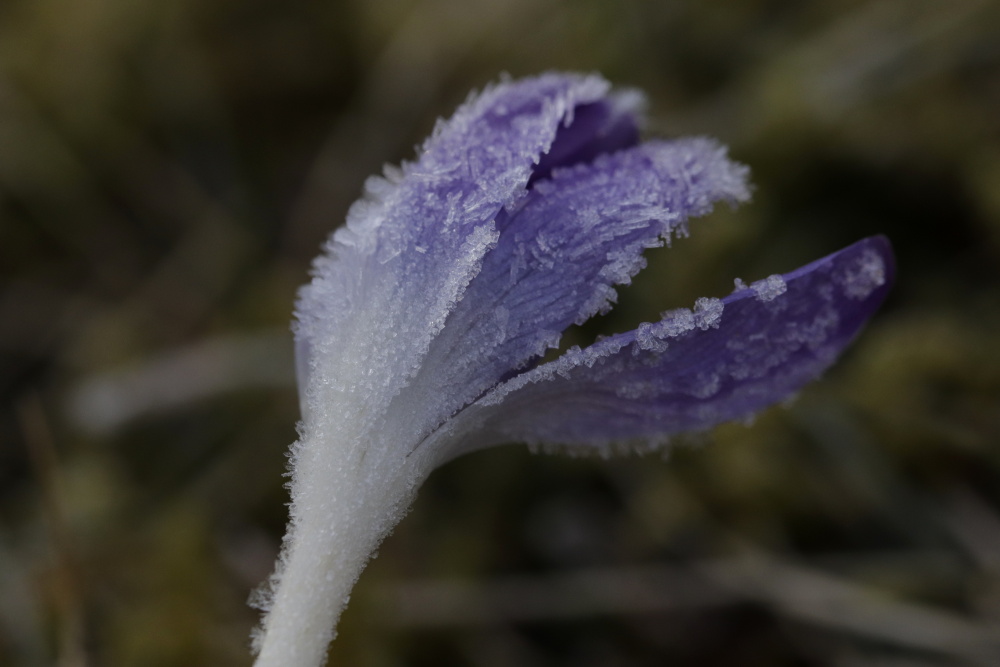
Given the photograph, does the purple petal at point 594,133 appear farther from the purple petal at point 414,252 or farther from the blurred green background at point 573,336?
the blurred green background at point 573,336

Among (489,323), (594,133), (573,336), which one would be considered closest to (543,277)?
(489,323)

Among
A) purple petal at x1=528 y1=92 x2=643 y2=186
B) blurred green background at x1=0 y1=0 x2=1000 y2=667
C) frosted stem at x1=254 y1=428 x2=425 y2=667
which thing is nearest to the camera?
frosted stem at x1=254 y1=428 x2=425 y2=667

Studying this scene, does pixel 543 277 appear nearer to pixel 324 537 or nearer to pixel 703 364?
pixel 703 364

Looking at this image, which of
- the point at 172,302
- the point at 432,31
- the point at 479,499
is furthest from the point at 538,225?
the point at 432,31

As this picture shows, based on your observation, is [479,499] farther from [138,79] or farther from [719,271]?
[138,79]

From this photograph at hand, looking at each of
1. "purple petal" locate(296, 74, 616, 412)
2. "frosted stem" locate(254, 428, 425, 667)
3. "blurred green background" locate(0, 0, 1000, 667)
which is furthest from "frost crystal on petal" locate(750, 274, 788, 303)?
"blurred green background" locate(0, 0, 1000, 667)

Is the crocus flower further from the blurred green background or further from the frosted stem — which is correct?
the blurred green background
